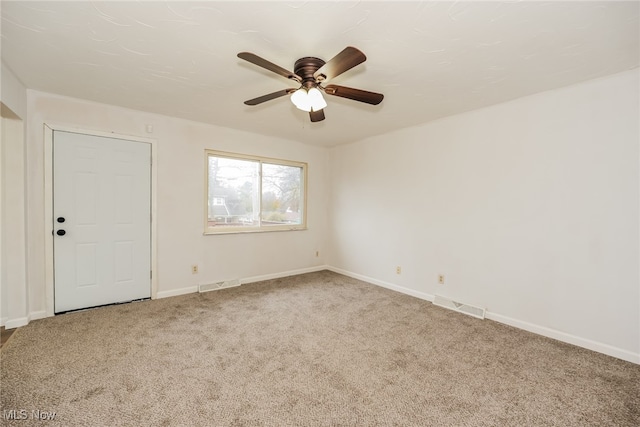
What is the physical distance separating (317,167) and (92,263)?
355cm

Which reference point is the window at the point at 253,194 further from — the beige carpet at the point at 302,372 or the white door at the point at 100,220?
the beige carpet at the point at 302,372

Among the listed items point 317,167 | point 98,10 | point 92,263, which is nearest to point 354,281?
point 317,167

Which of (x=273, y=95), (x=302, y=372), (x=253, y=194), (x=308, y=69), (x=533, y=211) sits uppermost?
(x=308, y=69)

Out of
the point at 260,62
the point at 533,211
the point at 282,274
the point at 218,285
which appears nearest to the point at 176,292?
the point at 218,285

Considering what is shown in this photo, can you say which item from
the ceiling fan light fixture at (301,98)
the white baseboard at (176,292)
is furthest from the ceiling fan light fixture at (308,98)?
the white baseboard at (176,292)

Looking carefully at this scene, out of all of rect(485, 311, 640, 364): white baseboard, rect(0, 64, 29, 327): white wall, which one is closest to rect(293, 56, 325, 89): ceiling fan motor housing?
rect(0, 64, 29, 327): white wall

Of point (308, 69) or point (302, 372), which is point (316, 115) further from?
point (302, 372)

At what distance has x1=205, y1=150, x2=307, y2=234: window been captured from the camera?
4129mm

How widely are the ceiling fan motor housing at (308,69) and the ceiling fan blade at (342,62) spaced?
94 millimetres

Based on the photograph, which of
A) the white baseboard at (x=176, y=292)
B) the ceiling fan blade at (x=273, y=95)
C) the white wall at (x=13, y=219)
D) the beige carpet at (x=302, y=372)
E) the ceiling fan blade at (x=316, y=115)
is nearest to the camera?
the beige carpet at (x=302, y=372)

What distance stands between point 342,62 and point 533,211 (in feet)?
8.13

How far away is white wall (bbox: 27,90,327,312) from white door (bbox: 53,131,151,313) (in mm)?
132

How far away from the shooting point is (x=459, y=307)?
11.0ft

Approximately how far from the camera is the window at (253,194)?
4.13m
